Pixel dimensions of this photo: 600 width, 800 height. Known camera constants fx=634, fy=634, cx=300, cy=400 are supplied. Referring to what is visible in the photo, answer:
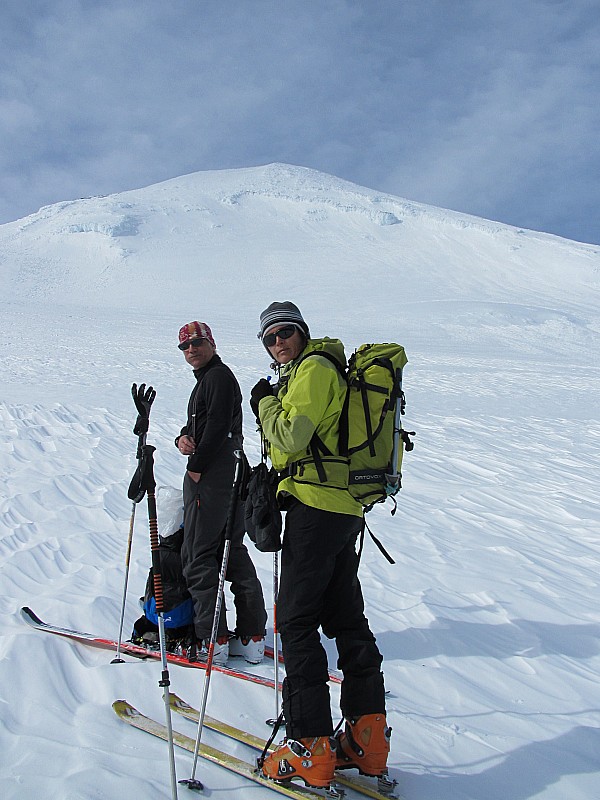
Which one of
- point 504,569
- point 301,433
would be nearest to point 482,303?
point 504,569

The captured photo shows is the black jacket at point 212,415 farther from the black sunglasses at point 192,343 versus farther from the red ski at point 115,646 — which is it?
the red ski at point 115,646

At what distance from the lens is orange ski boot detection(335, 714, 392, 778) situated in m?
2.76

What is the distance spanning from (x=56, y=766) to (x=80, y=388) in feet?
37.9

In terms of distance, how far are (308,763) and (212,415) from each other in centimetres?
191

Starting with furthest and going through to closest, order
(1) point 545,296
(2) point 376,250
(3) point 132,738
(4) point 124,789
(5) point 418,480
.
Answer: (2) point 376,250, (1) point 545,296, (5) point 418,480, (3) point 132,738, (4) point 124,789

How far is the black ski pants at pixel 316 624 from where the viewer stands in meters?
2.71

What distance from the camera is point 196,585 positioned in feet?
12.4

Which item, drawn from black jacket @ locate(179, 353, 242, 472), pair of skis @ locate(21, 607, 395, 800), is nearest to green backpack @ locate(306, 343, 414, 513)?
black jacket @ locate(179, 353, 242, 472)

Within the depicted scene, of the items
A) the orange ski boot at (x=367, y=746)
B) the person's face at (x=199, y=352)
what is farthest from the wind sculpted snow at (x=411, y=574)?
the person's face at (x=199, y=352)

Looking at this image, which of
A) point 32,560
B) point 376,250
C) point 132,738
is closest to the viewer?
point 132,738

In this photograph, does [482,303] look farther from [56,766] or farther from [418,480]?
[56,766]

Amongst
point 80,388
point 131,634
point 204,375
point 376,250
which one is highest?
point 376,250

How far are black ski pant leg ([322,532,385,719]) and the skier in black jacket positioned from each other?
39.8 inches

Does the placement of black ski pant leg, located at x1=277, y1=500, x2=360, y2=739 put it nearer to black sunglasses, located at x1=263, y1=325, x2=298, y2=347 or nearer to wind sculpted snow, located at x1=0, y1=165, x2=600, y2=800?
wind sculpted snow, located at x1=0, y1=165, x2=600, y2=800
